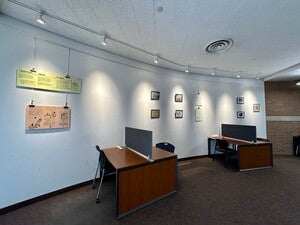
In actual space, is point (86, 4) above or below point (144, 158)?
above

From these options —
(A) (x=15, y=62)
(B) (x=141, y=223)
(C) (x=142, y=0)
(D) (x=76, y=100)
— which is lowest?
(B) (x=141, y=223)

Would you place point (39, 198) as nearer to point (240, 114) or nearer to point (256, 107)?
point (240, 114)

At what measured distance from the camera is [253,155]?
14.1ft

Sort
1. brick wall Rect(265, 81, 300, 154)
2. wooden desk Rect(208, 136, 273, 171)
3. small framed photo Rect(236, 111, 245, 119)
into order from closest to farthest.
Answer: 1. wooden desk Rect(208, 136, 273, 171)
2. small framed photo Rect(236, 111, 245, 119)
3. brick wall Rect(265, 81, 300, 154)

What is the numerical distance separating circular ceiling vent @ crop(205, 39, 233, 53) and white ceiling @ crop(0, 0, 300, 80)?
0.11 metres

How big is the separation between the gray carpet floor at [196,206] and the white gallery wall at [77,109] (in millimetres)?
413

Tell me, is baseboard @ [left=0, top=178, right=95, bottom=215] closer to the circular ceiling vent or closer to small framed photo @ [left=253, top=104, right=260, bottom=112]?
the circular ceiling vent

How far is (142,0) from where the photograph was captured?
1.98 metres

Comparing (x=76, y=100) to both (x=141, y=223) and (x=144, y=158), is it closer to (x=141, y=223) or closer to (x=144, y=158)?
(x=144, y=158)

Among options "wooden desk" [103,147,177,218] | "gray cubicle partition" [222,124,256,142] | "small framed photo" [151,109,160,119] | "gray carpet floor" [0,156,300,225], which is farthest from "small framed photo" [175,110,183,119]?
"wooden desk" [103,147,177,218]

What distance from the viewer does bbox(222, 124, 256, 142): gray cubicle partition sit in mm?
4480

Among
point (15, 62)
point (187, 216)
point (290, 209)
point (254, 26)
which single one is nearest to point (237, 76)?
point (254, 26)

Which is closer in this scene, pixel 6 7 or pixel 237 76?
pixel 6 7

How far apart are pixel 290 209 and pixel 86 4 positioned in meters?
4.34
